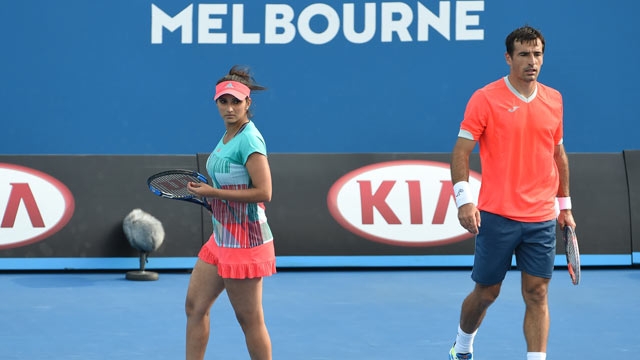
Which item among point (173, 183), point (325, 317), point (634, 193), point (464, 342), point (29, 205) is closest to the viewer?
point (173, 183)

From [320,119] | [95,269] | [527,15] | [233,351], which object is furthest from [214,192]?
[527,15]

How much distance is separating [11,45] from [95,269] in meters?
3.07

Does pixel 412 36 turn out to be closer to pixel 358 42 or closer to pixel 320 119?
pixel 358 42

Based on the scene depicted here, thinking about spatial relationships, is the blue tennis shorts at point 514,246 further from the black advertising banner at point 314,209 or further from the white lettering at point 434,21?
the white lettering at point 434,21

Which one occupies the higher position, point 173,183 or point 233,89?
point 233,89

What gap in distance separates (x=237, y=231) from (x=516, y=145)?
1544 millimetres

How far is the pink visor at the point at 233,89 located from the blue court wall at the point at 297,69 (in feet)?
19.3

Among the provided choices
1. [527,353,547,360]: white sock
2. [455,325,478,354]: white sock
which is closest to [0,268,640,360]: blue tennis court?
[455,325,478,354]: white sock

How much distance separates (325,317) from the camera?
23.4 ft

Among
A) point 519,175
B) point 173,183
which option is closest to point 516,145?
point 519,175

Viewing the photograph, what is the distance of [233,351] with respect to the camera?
6.03 meters

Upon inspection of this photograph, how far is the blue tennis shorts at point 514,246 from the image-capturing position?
504 centimetres

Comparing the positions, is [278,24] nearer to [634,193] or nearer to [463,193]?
[634,193]

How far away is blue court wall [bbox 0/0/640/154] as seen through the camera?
10.6 m
